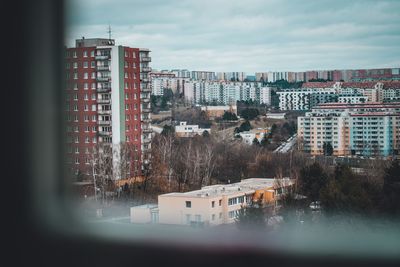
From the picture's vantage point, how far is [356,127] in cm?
334

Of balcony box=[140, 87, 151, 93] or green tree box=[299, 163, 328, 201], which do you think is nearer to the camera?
green tree box=[299, 163, 328, 201]

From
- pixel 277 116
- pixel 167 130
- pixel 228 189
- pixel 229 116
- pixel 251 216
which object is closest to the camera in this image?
pixel 251 216

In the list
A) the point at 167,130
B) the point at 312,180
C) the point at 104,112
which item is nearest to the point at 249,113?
the point at 167,130

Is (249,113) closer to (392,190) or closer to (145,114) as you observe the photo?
(145,114)

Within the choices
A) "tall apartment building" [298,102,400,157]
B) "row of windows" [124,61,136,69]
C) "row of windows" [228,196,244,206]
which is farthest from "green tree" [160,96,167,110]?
"row of windows" [228,196,244,206]

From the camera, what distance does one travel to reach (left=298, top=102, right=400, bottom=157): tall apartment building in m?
3.20

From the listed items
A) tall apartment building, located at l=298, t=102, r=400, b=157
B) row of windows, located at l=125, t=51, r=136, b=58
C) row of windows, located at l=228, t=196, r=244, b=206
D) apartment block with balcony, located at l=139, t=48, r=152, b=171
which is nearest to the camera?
row of windows, located at l=228, t=196, r=244, b=206

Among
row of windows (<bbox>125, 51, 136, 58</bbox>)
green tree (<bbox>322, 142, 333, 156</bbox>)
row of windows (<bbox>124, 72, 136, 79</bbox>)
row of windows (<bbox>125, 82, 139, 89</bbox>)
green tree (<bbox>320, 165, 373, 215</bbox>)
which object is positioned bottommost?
green tree (<bbox>320, 165, 373, 215</bbox>)

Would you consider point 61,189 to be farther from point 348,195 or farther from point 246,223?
point 348,195

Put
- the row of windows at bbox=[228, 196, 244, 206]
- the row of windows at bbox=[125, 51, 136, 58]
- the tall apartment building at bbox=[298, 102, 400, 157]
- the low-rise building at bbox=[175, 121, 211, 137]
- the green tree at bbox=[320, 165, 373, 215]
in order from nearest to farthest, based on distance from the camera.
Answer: the green tree at bbox=[320, 165, 373, 215]
the row of windows at bbox=[228, 196, 244, 206]
the tall apartment building at bbox=[298, 102, 400, 157]
the row of windows at bbox=[125, 51, 136, 58]
the low-rise building at bbox=[175, 121, 211, 137]

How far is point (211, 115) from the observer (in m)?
4.53

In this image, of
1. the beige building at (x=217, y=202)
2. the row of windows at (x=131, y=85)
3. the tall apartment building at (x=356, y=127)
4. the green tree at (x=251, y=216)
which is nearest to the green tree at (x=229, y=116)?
the row of windows at (x=131, y=85)

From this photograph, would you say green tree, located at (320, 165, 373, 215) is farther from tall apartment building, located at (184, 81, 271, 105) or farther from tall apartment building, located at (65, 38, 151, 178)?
tall apartment building, located at (65, 38, 151, 178)

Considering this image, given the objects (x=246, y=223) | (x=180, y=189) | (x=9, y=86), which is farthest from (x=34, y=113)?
(x=180, y=189)
